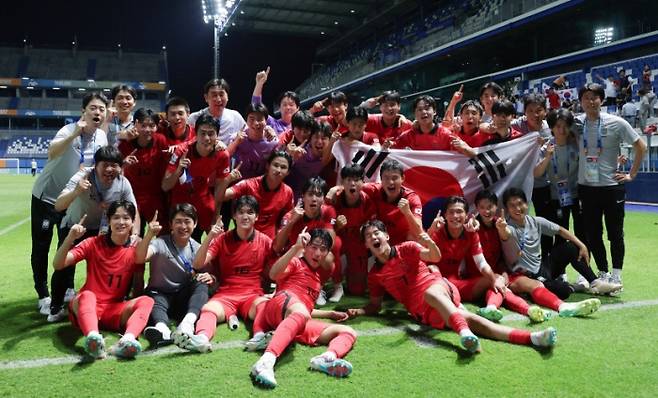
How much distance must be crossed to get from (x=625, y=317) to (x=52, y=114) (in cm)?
5236

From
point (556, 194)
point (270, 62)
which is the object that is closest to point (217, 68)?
point (556, 194)

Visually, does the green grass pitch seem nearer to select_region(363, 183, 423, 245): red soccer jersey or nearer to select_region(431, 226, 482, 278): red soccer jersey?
select_region(431, 226, 482, 278): red soccer jersey

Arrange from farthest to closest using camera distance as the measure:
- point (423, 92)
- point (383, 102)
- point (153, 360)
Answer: point (423, 92) → point (383, 102) → point (153, 360)

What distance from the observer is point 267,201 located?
15.8 feet

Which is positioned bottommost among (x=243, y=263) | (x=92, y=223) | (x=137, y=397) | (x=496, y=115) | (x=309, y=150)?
(x=137, y=397)

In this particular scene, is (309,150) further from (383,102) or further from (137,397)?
(137,397)

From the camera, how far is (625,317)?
3980 millimetres

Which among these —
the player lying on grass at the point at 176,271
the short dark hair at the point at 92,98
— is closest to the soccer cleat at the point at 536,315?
the player lying on grass at the point at 176,271

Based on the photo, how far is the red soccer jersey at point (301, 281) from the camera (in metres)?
3.78

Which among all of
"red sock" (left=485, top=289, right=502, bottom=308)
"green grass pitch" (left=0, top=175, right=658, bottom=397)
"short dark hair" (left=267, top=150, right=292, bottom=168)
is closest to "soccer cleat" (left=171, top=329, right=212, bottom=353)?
"green grass pitch" (left=0, top=175, right=658, bottom=397)

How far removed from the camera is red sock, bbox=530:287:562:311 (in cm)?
420

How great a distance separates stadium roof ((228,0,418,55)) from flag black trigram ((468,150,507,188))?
84.1ft

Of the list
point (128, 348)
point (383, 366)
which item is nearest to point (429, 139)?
point (383, 366)

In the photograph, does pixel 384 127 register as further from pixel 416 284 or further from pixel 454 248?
pixel 416 284
